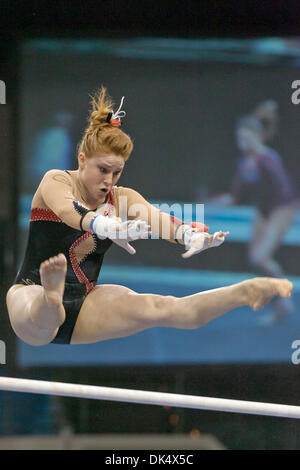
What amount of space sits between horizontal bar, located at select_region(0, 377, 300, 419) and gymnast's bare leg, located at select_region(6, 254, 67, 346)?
262mm

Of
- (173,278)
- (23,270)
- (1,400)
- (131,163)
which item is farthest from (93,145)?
(1,400)

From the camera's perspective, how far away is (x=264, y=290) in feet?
9.29

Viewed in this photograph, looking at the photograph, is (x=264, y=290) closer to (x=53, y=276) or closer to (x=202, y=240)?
(x=202, y=240)

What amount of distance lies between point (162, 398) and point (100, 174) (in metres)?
1.01

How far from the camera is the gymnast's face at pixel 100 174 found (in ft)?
10.4

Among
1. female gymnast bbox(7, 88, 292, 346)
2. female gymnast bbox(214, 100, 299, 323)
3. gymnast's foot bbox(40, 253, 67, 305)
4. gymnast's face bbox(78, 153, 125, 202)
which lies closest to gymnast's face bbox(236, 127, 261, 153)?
female gymnast bbox(214, 100, 299, 323)

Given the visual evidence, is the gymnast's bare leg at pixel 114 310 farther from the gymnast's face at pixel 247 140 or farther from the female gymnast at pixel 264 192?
the gymnast's face at pixel 247 140

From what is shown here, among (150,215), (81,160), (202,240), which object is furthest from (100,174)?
(202,240)

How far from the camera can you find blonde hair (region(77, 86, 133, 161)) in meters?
3.20

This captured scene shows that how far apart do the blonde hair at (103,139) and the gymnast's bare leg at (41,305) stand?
65 centimetres

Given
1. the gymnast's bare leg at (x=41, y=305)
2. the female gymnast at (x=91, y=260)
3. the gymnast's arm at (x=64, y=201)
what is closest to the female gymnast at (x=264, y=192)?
the female gymnast at (x=91, y=260)

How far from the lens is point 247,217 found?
3.84m
